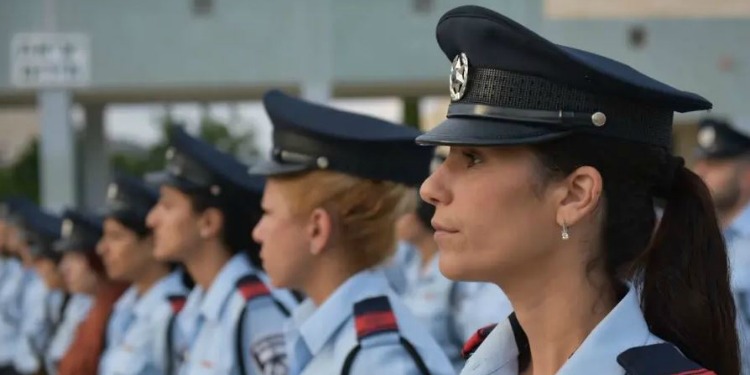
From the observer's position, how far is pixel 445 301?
6.80 m

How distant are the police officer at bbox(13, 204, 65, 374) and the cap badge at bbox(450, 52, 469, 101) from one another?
767cm

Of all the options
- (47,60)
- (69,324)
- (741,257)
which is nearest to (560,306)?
(741,257)

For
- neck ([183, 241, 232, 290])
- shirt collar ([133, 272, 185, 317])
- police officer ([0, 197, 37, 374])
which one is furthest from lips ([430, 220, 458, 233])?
police officer ([0, 197, 37, 374])

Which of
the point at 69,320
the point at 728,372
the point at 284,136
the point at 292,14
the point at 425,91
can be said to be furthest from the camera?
the point at 425,91

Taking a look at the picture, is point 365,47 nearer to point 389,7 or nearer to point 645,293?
point 389,7

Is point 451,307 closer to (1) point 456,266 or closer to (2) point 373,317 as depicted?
(2) point 373,317

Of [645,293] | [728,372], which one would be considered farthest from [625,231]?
[728,372]

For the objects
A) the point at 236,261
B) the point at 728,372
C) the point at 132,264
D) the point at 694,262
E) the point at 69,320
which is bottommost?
the point at 69,320

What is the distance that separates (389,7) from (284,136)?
19.1 meters

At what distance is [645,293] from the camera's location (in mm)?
1937

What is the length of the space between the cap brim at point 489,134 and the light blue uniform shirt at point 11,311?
28.3ft

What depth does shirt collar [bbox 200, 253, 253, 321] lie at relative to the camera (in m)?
4.01

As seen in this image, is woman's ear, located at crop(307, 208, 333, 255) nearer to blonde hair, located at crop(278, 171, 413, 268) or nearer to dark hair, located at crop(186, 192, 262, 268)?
blonde hair, located at crop(278, 171, 413, 268)

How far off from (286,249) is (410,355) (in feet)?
1.69
